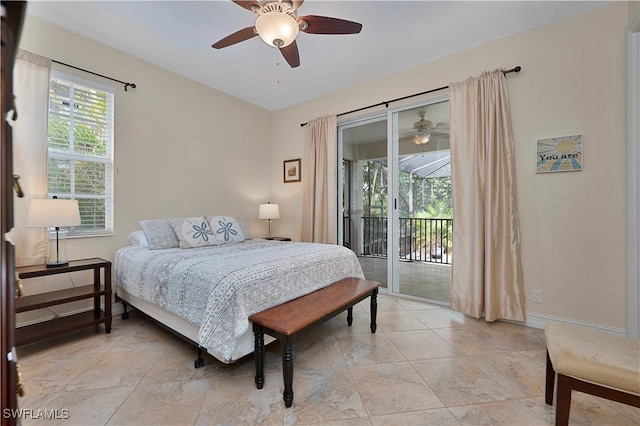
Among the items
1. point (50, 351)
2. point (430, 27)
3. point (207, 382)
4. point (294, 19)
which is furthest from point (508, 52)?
point (50, 351)

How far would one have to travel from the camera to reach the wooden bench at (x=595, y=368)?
1.14 m

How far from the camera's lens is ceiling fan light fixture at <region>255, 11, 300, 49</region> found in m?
1.71

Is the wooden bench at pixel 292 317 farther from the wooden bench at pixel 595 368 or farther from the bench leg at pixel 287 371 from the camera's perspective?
the wooden bench at pixel 595 368

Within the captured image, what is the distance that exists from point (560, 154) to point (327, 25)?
234 cm

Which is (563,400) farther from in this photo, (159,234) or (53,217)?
(53,217)

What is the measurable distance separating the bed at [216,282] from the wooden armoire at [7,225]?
1096 mm

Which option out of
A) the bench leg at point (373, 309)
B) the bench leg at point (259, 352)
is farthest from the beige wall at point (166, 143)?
the bench leg at point (373, 309)

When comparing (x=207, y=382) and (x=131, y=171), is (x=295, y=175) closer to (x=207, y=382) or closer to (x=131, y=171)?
(x=131, y=171)

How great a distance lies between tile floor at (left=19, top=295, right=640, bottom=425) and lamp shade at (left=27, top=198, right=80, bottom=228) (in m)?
1.01

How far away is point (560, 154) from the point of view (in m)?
2.42

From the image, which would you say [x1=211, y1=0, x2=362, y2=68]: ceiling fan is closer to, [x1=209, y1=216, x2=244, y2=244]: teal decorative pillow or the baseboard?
[x1=209, y1=216, x2=244, y2=244]: teal decorative pillow

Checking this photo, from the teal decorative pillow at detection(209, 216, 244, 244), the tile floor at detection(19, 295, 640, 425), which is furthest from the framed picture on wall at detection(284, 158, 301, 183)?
the tile floor at detection(19, 295, 640, 425)

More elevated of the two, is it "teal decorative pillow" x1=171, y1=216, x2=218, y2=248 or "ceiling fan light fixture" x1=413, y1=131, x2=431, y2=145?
"ceiling fan light fixture" x1=413, y1=131, x2=431, y2=145

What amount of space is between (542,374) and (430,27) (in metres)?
2.96
